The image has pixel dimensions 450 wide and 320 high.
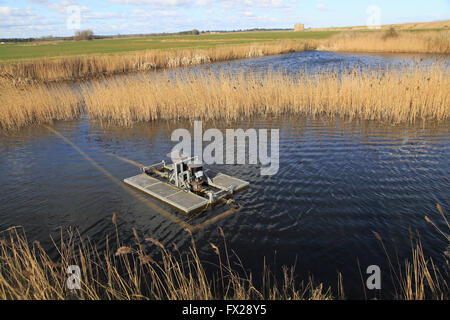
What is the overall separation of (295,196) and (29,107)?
1378 cm

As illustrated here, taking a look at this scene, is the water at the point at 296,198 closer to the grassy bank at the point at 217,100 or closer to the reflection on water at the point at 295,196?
the reflection on water at the point at 295,196

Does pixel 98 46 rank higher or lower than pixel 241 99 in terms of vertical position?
higher

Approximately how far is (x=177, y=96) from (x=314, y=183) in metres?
8.95

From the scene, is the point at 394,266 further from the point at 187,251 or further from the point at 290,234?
the point at 187,251

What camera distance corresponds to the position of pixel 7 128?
47.3 feet

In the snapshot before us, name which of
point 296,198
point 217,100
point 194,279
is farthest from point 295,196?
point 217,100

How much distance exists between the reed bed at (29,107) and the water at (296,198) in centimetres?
245

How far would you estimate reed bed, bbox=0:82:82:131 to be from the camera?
14.3m

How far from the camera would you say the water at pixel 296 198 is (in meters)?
5.86

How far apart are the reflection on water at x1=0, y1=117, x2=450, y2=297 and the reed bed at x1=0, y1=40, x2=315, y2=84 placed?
9574 mm

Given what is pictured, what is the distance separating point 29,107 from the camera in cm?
1506

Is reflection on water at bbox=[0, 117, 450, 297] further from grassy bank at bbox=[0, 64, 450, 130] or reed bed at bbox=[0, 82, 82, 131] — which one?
reed bed at bbox=[0, 82, 82, 131]

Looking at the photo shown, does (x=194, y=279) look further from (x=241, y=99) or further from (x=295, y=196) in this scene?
(x=241, y=99)
